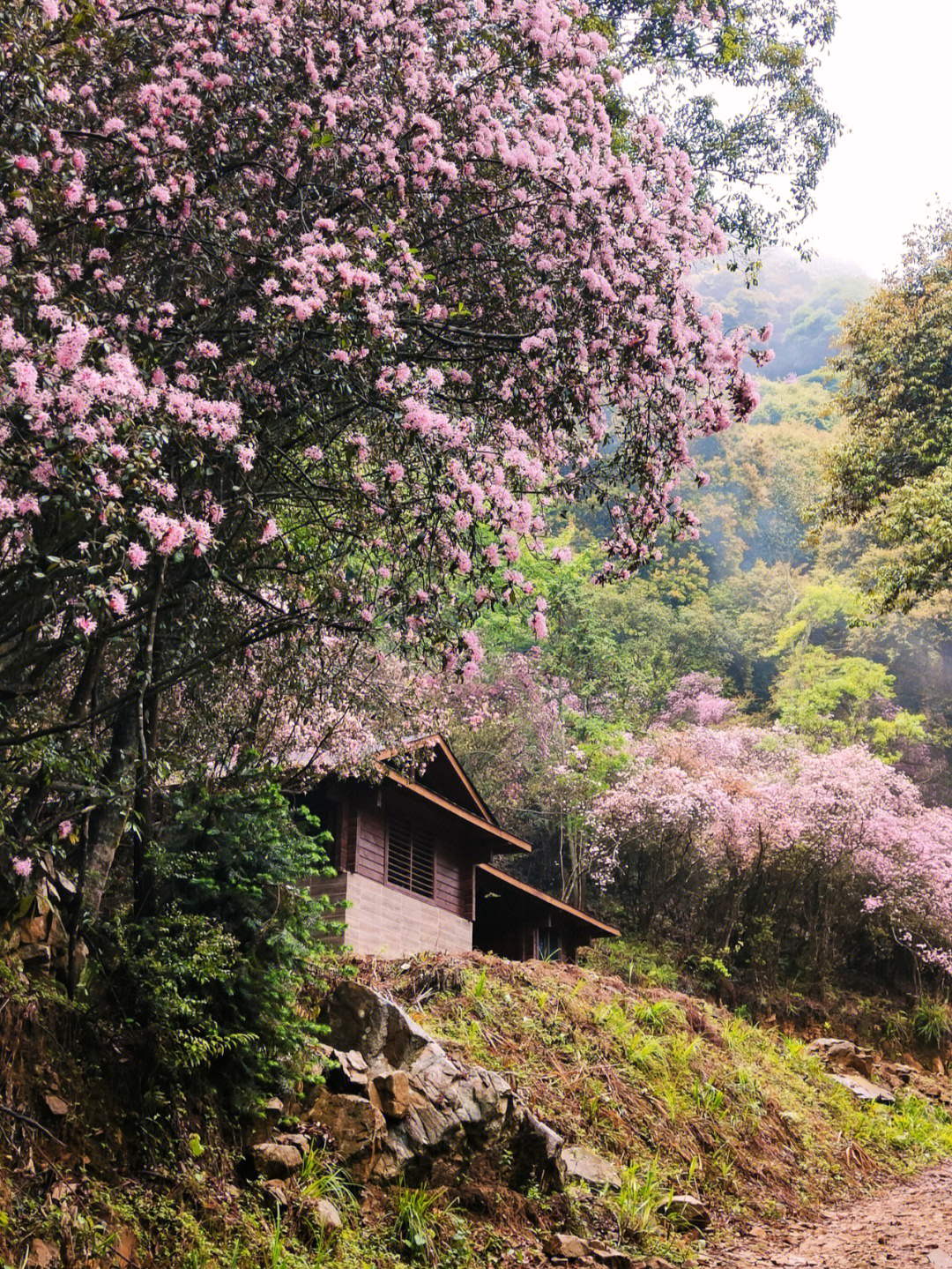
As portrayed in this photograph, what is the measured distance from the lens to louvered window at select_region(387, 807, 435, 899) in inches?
719

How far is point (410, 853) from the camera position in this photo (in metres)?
18.7

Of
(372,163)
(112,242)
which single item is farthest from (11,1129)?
(372,163)

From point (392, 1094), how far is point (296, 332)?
614cm

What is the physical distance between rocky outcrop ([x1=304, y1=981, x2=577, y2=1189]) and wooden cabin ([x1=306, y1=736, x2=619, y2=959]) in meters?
4.62

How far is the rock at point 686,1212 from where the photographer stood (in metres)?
10.4

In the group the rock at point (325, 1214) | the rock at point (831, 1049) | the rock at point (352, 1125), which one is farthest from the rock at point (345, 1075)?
the rock at point (831, 1049)

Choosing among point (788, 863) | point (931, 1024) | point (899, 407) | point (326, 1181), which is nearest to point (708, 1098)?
point (326, 1181)

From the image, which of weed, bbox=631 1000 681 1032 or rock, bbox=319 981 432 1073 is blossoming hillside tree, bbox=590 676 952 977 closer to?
weed, bbox=631 1000 681 1032

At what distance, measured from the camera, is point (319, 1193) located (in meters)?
7.88

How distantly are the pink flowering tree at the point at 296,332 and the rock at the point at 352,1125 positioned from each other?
95.4 inches

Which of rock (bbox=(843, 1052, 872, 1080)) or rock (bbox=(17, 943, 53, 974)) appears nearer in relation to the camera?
rock (bbox=(17, 943, 53, 974))

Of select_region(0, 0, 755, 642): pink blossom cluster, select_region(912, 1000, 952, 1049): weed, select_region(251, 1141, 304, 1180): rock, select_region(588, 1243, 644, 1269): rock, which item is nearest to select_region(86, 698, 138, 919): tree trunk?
select_region(0, 0, 755, 642): pink blossom cluster

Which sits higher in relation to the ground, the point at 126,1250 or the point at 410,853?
the point at 410,853

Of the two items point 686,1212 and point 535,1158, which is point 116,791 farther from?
point 686,1212
